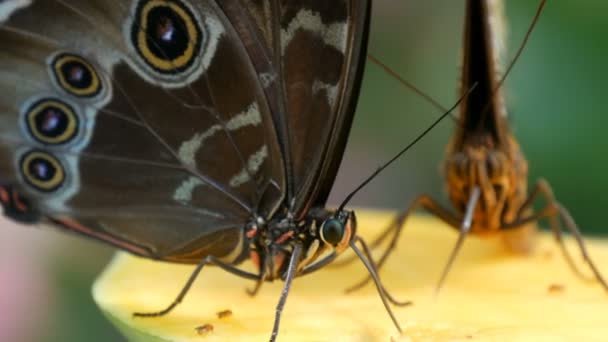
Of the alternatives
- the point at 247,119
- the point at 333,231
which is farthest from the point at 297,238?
the point at 247,119

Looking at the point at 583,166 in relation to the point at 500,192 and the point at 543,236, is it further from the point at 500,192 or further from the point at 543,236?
the point at 500,192

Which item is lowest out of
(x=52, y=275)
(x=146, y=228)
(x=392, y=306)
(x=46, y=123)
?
(x=52, y=275)

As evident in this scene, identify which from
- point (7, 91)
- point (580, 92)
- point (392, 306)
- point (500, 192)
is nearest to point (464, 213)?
point (500, 192)

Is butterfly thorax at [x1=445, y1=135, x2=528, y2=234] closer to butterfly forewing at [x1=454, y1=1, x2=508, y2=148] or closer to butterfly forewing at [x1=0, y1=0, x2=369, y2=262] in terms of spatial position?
butterfly forewing at [x1=454, y1=1, x2=508, y2=148]

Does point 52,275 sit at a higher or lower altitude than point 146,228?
lower

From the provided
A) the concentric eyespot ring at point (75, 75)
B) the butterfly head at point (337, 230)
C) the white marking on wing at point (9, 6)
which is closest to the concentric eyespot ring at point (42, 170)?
the concentric eyespot ring at point (75, 75)
